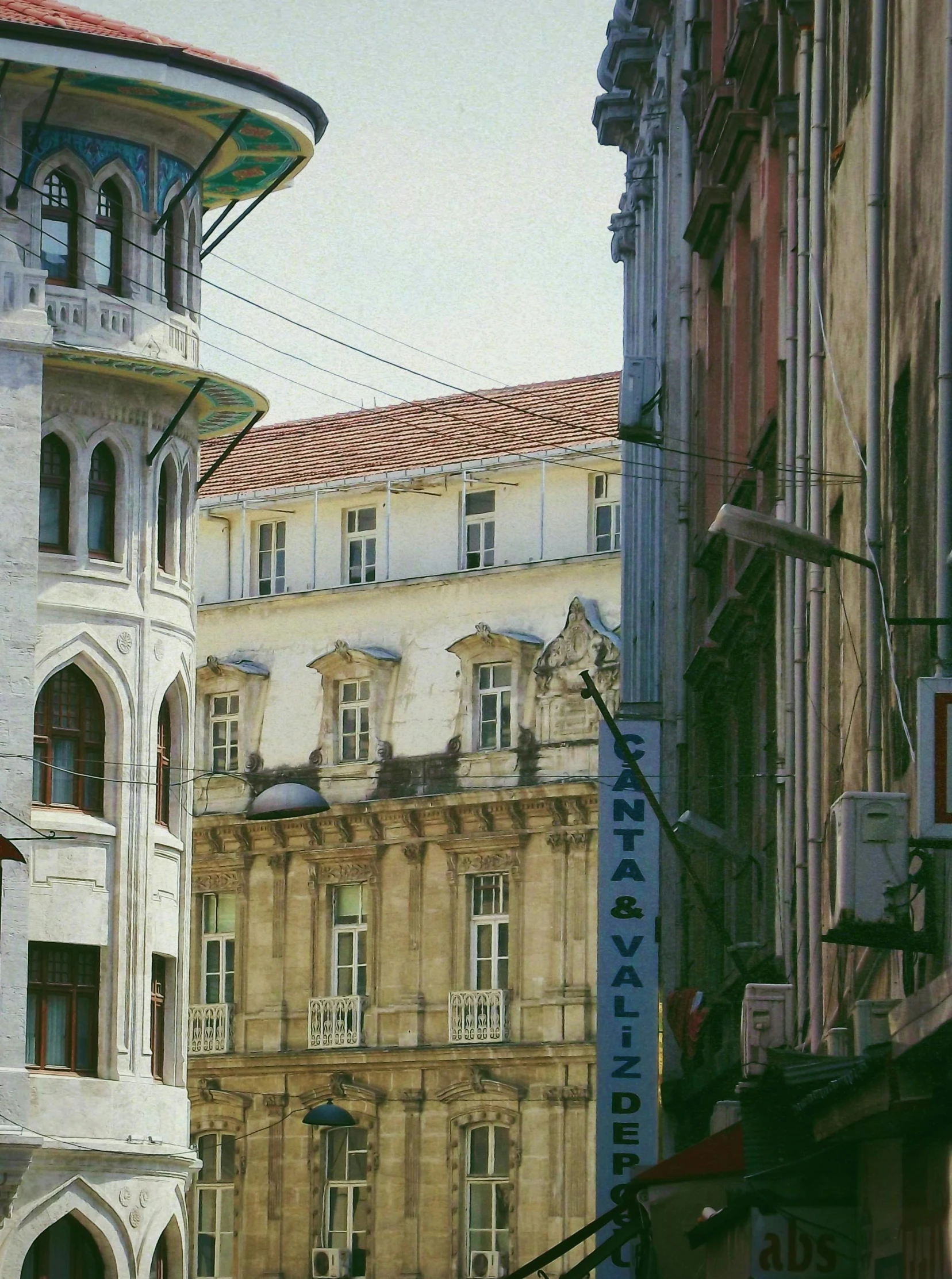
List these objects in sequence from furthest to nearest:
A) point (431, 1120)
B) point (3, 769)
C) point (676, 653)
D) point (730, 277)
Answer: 1. point (431, 1120)
2. point (3, 769)
3. point (676, 653)
4. point (730, 277)

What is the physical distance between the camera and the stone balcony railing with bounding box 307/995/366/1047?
54.3m

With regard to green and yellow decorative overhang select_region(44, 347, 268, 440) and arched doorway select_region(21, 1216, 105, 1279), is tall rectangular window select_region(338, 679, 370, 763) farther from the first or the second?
arched doorway select_region(21, 1216, 105, 1279)

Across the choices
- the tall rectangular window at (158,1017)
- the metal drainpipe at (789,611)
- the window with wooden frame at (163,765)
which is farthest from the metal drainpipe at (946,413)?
the window with wooden frame at (163,765)

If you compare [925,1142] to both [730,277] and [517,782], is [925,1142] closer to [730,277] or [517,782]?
[730,277]

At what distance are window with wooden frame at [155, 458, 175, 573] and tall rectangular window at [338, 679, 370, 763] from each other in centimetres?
1740

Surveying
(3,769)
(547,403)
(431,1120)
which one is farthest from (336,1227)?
(3,769)

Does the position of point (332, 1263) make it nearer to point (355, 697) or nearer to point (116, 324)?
point (355, 697)

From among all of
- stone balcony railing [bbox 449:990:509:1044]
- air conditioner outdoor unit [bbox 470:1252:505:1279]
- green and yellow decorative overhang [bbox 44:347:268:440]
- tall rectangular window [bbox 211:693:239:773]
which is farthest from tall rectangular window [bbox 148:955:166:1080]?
tall rectangular window [bbox 211:693:239:773]

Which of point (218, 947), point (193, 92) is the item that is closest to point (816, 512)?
point (193, 92)

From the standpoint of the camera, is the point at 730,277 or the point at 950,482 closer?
the point at 950,482

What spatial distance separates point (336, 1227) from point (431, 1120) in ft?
9.40

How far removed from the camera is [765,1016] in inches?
741

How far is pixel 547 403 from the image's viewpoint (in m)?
57.3

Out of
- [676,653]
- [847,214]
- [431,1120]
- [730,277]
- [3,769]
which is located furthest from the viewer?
[431,1120]
